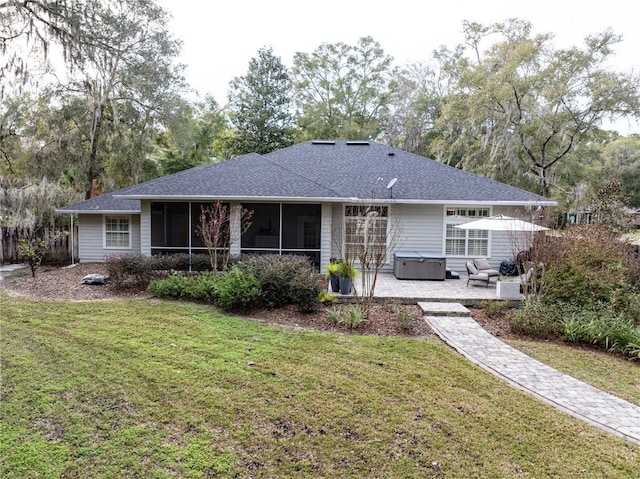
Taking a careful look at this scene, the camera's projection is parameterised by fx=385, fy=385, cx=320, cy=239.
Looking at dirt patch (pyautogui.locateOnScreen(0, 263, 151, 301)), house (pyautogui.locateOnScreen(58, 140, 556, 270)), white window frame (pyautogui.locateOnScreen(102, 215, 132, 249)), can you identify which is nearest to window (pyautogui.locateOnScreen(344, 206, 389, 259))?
house (pyautogui.locateOnScreen(58, 140, 556, 270))

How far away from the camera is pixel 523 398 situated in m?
4.42

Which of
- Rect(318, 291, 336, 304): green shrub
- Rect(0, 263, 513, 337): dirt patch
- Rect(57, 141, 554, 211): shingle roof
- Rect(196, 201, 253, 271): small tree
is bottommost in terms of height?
Rect(0, 263, 513, 337): dirt patch

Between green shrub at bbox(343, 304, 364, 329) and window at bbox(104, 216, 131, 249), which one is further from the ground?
window at bbox(104, 216, 131, 249)

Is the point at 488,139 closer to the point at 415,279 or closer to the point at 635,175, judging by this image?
the point at 415,279

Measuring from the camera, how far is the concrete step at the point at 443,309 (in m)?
7.91

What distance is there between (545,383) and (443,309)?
10.4ft

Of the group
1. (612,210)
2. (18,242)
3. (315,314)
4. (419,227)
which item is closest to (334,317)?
(315,314)

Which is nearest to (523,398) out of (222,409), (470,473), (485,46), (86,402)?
(470,473)

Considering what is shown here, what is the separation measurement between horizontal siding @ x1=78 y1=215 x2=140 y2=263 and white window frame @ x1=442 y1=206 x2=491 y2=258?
426 inches

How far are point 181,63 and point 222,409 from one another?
19.3m

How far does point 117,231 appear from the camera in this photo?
13875mm

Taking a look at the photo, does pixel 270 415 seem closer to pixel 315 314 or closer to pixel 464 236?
pixel 315 314

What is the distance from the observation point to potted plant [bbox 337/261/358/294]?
28.2ft

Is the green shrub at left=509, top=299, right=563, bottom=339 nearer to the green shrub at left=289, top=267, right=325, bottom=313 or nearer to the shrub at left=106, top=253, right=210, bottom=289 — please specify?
the green shrub at left=289, top=267, right=325, bottom=313
